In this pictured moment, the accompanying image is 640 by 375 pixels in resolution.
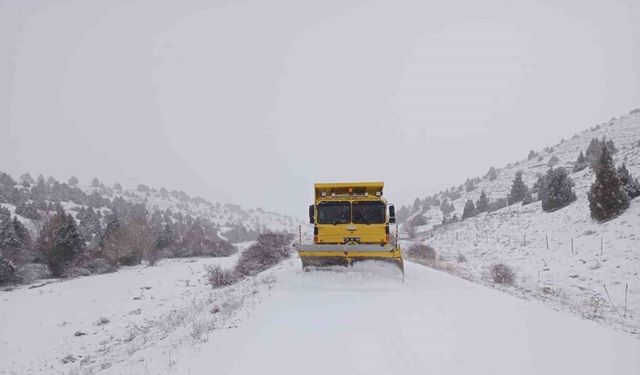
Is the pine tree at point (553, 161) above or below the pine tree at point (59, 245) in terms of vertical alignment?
above

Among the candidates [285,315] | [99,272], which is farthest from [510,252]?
[99,272]

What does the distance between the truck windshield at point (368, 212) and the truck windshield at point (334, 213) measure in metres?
0.26

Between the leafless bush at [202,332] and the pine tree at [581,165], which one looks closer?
the leafless bush at [202,332]

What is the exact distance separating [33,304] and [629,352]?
1178 inches

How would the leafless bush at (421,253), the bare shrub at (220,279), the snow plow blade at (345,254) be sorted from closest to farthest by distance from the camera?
the snow plow blade at (345,254)
the bare shrub at (220,279)
the leafless bush at (421,253)

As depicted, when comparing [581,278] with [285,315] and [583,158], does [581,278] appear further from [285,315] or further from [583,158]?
[583,158]

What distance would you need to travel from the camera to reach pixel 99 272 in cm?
4412

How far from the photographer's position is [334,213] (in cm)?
1445

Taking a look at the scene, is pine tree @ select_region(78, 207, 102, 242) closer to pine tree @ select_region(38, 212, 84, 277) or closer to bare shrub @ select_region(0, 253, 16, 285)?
pine tree @ select_region(38, 212, 84, 277)

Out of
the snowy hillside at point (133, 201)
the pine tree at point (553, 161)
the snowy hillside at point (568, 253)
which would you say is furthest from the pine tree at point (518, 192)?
the snowy hillside at point (133, 201)

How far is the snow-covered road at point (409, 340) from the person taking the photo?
6.19 metres

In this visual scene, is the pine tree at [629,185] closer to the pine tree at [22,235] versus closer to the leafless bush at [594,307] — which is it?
the leafless bush at [594,307]

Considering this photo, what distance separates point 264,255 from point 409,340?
81.0 feet

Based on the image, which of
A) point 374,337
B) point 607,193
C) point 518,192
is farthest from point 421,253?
point 518,192
